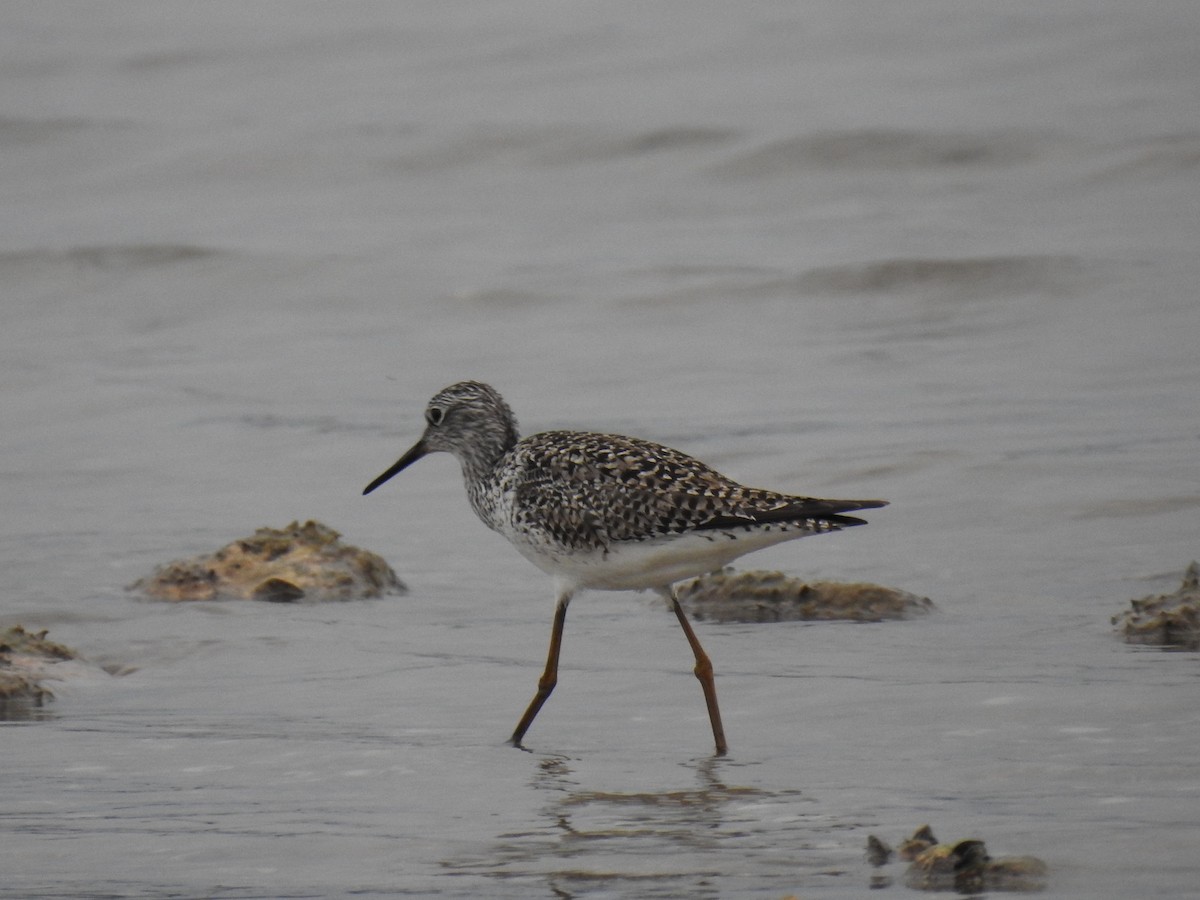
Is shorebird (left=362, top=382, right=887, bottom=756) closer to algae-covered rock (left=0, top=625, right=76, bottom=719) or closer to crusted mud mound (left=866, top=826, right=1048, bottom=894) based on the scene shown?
crusted mud mound (left=866, top=826, right=1048, bottom=894)

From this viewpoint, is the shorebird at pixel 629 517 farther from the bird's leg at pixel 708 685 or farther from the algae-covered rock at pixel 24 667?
the algae-covered rock at pixel 24 667

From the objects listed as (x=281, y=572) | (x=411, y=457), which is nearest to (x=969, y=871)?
(x=411, y=457)

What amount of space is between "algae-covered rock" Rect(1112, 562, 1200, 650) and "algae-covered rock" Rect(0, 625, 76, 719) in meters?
4.23

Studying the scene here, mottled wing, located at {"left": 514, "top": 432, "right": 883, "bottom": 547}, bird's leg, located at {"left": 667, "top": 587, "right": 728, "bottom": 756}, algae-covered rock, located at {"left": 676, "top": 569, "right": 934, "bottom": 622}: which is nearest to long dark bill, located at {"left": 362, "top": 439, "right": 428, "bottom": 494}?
mottled wing, located at {"left": 514, "top": 432, "right": 883, "bottom": 547}

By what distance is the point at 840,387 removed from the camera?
13.8 meters

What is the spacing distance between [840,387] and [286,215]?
369 inches

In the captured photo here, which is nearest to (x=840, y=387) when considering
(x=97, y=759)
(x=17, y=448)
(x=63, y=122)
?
(x=17, y=448)

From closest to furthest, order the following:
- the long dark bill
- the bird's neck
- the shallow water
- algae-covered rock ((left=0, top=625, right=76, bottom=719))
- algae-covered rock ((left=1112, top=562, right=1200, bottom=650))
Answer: the shallow water
algae-covered rock ((left=0, top=625, right=76, bottom=719))
algae-covered rock ((left=1112, top=562, right=1200, bottom=650))
the bird's neck
the long dark bill

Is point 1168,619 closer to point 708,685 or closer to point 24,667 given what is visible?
point 708,685

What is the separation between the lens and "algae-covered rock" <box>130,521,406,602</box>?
902 cm

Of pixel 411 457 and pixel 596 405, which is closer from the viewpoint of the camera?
pixel 411 457

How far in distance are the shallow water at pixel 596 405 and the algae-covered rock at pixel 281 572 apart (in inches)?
7.9

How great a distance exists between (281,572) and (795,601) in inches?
97.7

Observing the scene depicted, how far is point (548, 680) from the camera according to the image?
6.94m
